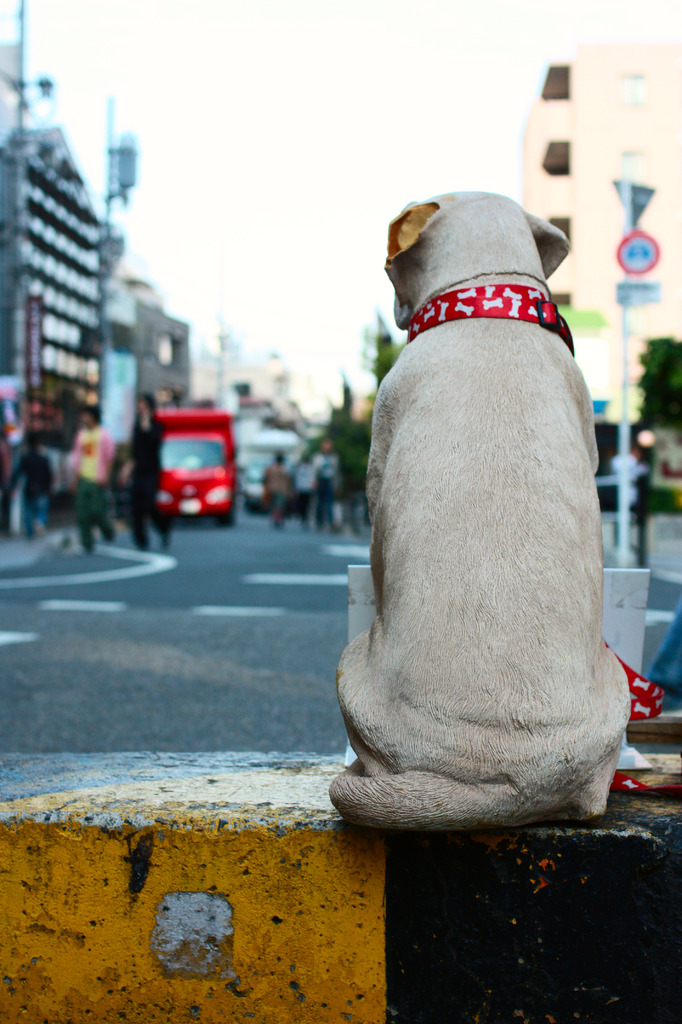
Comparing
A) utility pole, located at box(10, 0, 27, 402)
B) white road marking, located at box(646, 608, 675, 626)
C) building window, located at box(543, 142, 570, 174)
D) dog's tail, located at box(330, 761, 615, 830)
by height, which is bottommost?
white road marking, located at box(646, 608, 675, 626)

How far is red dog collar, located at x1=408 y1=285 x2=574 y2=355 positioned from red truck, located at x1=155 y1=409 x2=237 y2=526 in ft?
72.3

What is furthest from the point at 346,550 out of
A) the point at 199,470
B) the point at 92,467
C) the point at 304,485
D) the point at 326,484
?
the point at 304,485

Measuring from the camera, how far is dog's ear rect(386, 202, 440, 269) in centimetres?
189

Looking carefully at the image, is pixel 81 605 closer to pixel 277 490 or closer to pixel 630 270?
pixel 630 270

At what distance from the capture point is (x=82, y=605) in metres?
7.92

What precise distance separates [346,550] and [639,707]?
41.6 feet

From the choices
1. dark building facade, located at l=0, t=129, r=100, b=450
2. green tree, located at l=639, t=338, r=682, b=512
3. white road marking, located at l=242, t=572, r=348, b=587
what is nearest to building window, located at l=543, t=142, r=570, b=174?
green tree, located at l=639, t=338, r=682, b=512

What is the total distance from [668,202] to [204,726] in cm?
3281

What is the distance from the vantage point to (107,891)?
5.52 ft

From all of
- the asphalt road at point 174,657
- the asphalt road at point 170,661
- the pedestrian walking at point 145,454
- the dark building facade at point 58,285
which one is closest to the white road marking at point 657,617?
the asphalt road at point 174,657

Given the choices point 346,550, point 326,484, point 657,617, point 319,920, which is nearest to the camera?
point 319,920

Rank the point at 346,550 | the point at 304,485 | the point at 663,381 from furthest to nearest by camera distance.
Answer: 1. the point at 304,485
2. the point at 663,381
3. the point at 346,550

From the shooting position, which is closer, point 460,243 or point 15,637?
point 460,243

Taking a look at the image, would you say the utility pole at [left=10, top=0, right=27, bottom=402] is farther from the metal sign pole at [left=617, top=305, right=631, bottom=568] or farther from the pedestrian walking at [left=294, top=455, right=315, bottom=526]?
the metal sign pole at [left=617, top=305, right=631, bottom=568]
